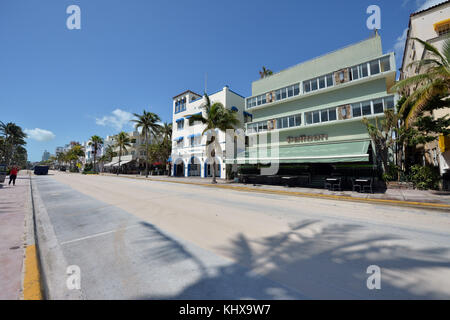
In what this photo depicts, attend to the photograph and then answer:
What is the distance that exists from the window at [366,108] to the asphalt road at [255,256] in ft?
43.5

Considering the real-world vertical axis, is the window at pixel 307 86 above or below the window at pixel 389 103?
above

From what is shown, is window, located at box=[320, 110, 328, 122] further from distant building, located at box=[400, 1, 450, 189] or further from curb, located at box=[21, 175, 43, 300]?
curb, located at box=[21, 175, 43, 300]

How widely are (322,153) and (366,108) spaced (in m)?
6.49

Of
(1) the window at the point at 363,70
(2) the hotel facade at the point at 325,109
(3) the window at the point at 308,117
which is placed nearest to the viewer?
(2) the hotel facade at the point at 325,109

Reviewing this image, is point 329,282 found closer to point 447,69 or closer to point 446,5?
point 447,69

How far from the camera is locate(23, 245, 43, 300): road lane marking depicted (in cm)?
225

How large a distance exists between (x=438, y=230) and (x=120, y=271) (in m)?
8.09

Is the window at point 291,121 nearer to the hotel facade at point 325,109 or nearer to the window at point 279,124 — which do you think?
the hotel facade at point 325,109

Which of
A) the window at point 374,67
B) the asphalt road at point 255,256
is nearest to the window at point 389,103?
the window at point 374,67

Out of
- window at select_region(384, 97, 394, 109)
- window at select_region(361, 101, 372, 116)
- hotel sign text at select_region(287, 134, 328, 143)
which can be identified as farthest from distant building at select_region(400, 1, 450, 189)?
hotel sign text at select_region(287, 134, 328, 143)

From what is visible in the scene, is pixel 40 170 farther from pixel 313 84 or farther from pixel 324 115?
pixel 324 115

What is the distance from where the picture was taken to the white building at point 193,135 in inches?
1086

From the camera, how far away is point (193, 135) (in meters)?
30.5
